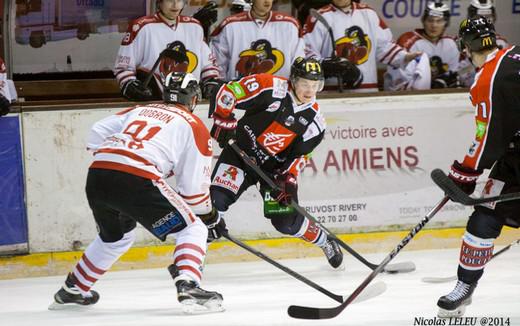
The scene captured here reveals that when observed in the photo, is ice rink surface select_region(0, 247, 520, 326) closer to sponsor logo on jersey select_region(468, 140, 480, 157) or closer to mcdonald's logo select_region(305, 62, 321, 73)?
sponsor logo on jersey select_region(468, 140, 480, 157)

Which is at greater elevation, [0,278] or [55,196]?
[55,196]

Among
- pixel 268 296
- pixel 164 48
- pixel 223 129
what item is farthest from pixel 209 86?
pixel 268 296

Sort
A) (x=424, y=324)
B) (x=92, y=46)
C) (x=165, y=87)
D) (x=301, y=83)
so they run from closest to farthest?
1. (x=424, y=324)
2. (x=165, y=87)
3. (x=301, y=83)
4. (x=92, y=46)

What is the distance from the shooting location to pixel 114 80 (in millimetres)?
6785

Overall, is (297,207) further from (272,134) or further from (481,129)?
(481,129)

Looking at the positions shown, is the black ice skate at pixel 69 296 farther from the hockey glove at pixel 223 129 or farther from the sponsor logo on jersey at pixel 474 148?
the sponsor logo on jersey at pixel 474 148

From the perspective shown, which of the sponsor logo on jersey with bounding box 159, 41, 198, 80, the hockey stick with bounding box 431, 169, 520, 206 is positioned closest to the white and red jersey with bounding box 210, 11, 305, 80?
the sponsor logo on jersey with bounding box 159, 41, 198, 80

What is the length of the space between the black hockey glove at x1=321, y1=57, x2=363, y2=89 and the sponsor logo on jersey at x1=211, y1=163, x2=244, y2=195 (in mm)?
1113

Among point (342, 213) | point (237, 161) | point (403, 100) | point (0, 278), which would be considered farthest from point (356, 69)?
point (0, 278)

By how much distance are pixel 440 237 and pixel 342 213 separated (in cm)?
60

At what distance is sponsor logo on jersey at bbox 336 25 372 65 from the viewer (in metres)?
6.55

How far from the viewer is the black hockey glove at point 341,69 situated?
20.7 feet

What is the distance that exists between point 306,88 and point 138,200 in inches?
53.1

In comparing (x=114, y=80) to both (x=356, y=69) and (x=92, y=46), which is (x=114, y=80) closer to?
(x=92, y=46)
